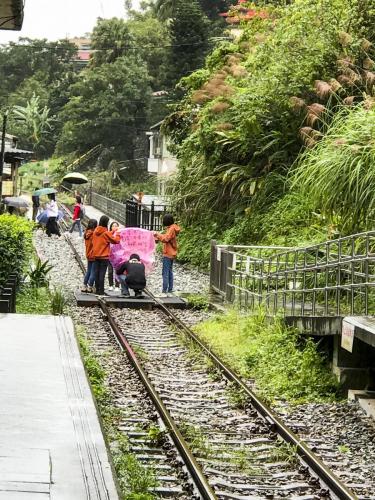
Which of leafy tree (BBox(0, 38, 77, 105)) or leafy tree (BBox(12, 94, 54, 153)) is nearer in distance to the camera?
leafy tree (BBox(12, 94, 54, 153))

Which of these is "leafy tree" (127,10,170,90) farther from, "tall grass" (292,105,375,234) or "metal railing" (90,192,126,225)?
"tall grass" (292,105,375,234)

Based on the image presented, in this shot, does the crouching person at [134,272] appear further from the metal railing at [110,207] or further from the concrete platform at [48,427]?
the metal railing at [110,207]

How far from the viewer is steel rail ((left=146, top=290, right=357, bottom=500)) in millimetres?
9242

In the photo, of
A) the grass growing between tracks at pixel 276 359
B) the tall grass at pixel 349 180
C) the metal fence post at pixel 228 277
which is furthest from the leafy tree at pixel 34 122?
the grass growing between tracks at pixel 276 359

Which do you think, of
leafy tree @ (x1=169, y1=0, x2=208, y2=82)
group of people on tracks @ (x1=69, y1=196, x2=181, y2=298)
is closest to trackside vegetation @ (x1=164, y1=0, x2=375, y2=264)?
group of people on tracks @ (x1=69, y1=196, x2=181, y2=298)

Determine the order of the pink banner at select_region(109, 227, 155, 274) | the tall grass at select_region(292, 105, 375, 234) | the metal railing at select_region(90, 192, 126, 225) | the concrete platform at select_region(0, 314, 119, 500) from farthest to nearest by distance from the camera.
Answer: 1. the metal railing at select_region(90, 192, 126, 225)
2. the pink banner at select_region(109, 227, 155, 274)
3. the tall grass at select_region(292, 105, 375, 234)
4. the concrete platform at select_region(0, 314, 119, 500)

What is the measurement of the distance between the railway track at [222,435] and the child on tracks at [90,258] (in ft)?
19.4

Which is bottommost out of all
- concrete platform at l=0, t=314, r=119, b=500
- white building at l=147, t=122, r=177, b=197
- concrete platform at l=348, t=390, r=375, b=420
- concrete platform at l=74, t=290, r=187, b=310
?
concrete platform at l=74, t=290, r=187, b=310

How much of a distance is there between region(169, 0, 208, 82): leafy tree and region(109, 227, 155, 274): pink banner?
166 ft

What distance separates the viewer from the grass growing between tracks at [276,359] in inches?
561

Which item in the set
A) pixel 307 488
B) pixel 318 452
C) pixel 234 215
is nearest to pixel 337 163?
pixel 318 452

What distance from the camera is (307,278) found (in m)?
19.1

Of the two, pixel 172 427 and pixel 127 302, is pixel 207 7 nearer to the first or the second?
pixel 127 302

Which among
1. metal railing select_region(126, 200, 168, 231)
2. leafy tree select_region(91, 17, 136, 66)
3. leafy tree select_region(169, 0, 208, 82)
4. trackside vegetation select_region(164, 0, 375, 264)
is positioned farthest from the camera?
leafy tree select_region(91, 17, 136, 66)
